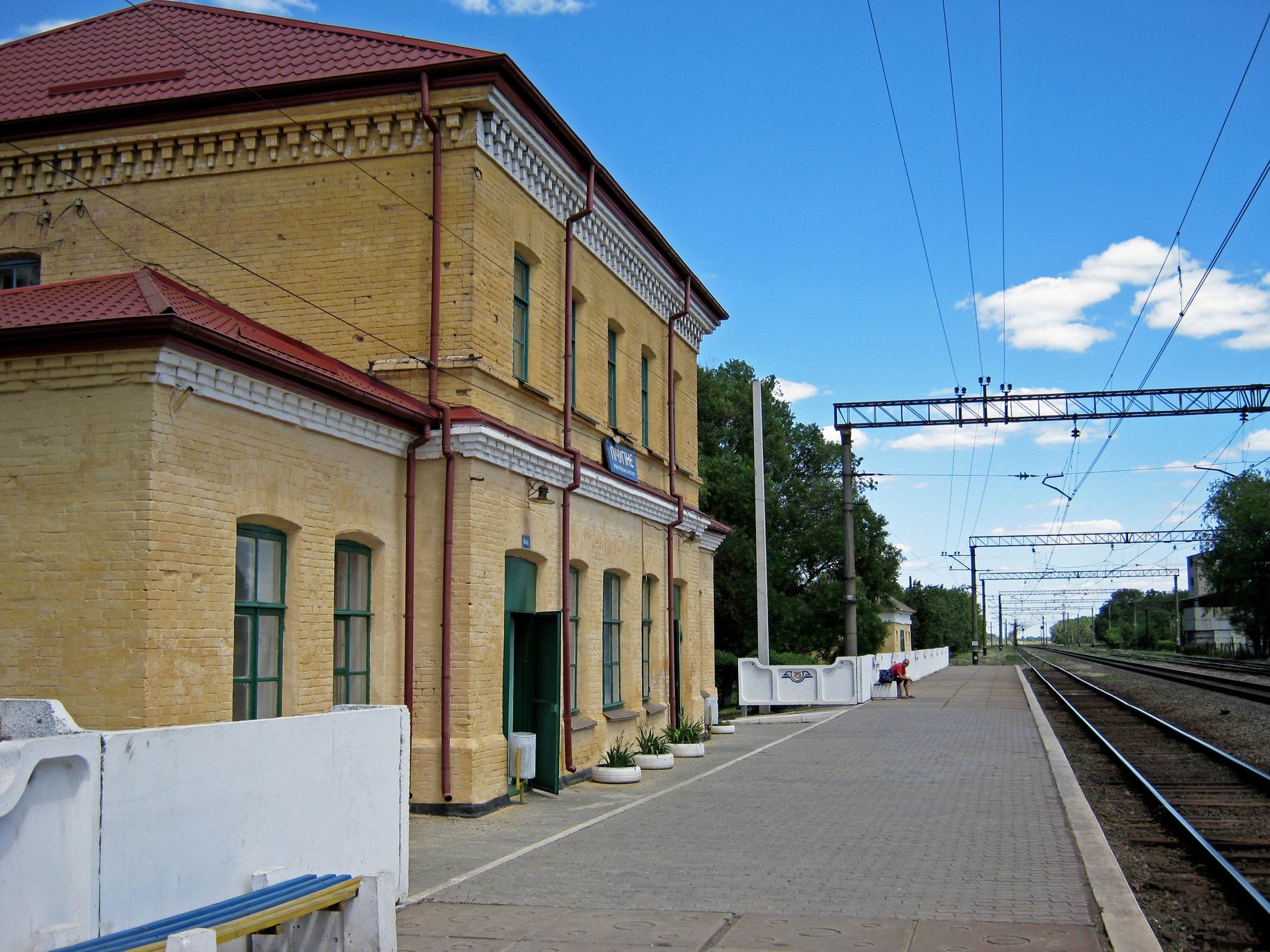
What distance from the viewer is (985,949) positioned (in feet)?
20.5

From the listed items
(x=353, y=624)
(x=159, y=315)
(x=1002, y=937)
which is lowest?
(x=1002, y=937)

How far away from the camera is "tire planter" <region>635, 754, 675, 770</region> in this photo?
15.5m

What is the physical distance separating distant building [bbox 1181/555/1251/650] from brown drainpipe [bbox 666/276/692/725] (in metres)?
61.2

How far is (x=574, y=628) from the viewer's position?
14.8 meters

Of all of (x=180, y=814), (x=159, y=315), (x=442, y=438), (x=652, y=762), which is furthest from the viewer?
(x=652, y=762)

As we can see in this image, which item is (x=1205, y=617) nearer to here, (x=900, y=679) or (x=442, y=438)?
(x=900, y=679)

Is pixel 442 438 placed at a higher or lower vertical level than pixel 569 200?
lower

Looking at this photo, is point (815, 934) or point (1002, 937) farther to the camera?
point (815, 934)

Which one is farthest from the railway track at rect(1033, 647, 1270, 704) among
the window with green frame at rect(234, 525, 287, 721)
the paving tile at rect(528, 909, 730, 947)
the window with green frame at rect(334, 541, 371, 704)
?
the window with green frame at rect(234, 525, 287, 721)

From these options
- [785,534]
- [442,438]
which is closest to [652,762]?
[442,438]

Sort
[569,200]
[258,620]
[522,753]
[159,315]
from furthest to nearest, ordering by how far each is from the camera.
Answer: [569,200], [522,753], [258,620], [159,315]

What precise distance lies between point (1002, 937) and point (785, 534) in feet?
145

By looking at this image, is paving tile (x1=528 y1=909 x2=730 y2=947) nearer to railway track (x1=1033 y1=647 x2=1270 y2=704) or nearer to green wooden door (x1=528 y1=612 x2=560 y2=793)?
green wooden door (x1=528 y1=612 x2=560 y2=793)

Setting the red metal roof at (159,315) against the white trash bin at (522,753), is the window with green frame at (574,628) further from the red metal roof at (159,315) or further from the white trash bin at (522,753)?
the red metal roof at (159,315)
